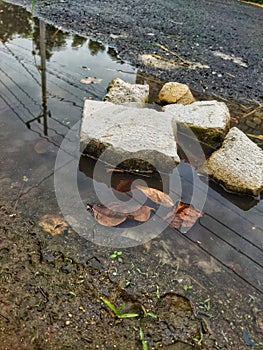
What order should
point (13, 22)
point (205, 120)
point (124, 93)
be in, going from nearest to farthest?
1. point (205, 120)
2. point (124, 93)
3. point (13, 22)

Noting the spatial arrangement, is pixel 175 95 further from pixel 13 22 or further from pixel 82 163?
pixel 13 22

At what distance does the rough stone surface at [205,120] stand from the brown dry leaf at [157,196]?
0.97 meters

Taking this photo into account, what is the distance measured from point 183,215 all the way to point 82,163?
101cm

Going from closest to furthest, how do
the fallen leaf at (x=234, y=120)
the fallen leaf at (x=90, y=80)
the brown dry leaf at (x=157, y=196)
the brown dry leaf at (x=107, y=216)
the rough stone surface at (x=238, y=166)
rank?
the brown dry leaf at (x=107, y=216)
the brown dry leaf at (x=157, y=196)
the rough stone surface at (x=238, y=166)
the fallen leaf at (x=234, y=120)
the fallen leaf at (x=90, y=80)

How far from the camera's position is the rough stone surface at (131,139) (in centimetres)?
270

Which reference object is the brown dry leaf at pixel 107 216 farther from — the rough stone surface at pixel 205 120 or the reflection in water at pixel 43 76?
the rough stone surface at pixel 205 120

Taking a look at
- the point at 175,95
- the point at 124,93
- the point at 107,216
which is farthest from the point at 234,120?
the point at 107,216

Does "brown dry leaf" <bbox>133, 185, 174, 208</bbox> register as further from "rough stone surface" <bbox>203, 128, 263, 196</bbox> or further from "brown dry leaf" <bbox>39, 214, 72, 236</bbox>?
"brown dry leaf" <bbox>39, 214, 72, 236</bbox>

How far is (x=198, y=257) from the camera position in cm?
212

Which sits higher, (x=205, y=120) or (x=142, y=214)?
(x=205, y=120)

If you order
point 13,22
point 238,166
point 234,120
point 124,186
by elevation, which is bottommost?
point 13,22

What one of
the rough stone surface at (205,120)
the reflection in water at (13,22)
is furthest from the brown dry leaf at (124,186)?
the reflection in water at (13,22)

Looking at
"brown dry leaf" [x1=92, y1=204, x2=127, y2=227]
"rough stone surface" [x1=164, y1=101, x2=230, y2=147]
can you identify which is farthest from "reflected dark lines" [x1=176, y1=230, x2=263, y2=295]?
"rough stone surface" [x1=164, y1=101, x2=230, y2=147]

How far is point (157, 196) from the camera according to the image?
2.53m
